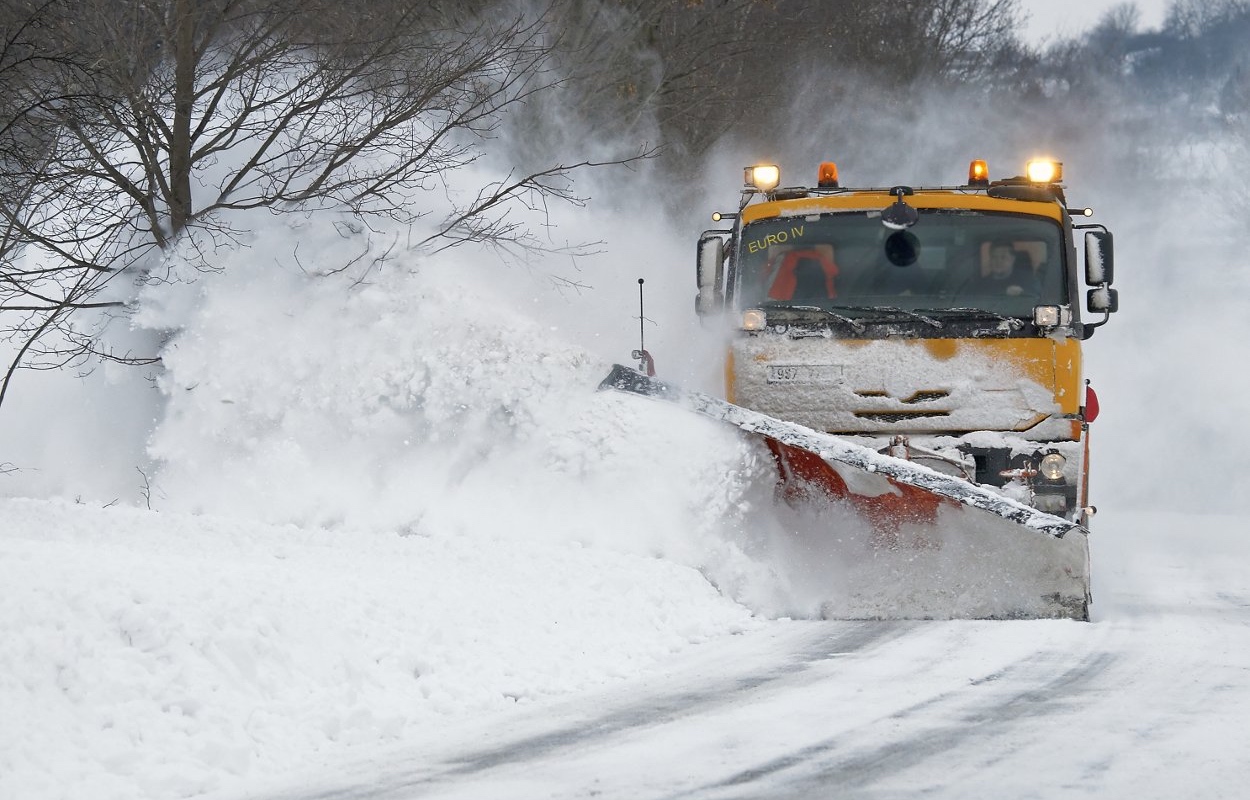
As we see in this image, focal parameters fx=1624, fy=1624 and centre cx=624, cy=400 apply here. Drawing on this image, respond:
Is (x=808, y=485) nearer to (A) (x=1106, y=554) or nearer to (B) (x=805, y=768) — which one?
(B) (x=805, y=768)

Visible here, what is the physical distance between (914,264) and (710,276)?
45.2 inches

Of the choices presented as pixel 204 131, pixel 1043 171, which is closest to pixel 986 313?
pixel 1043 171

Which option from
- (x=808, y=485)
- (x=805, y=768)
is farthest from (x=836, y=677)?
(x=808, y=485)

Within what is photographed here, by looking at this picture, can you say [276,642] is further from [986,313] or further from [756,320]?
[986,313]

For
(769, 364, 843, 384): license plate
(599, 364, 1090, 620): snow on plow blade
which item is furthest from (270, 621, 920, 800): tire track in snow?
(769, 364, 843, 384): license plate

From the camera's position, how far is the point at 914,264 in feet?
28.9

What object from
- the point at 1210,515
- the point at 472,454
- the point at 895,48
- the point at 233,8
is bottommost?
the point at 1210,515

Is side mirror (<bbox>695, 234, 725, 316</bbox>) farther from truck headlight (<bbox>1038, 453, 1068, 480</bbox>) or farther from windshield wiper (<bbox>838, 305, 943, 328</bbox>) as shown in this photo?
truck headlight (<bbox>1038, 453, 1068, 480</bbox>)

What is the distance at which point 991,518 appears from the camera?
727 centimetres

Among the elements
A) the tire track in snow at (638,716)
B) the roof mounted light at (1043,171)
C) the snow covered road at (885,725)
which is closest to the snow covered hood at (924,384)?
the roof mounted light at (1043,171)

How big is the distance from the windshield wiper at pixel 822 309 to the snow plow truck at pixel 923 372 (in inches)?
0.5

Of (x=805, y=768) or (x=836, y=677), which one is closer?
(x=805, y=768)

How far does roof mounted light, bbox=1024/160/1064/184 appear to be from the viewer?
30.5 feet

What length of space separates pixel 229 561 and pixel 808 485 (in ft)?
9.00
